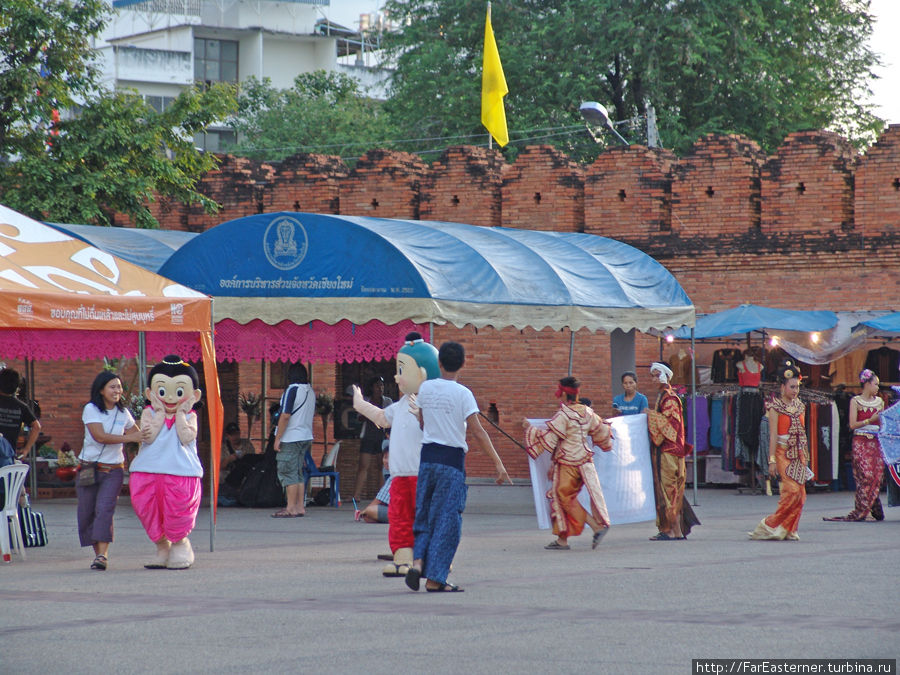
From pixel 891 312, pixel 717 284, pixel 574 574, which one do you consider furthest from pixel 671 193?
pixel 574 574

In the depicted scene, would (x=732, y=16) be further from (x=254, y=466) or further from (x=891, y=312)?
(x=254, y=466)

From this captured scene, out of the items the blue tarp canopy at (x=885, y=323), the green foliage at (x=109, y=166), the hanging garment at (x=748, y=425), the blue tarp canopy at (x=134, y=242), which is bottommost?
the hanging garment at (x=748, y=425)

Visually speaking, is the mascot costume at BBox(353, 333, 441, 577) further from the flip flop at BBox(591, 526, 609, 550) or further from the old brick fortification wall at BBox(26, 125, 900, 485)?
the old brick fortification wall at BBox(26, 125, 900, 485)

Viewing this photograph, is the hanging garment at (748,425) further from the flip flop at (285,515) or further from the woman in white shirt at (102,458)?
the woman in white shirt at (102,458)

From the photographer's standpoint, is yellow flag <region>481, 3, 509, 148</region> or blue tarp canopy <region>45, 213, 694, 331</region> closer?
blue tarp canopy <region>45, 213, 694, 331</region>

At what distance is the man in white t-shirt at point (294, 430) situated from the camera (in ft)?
50.6

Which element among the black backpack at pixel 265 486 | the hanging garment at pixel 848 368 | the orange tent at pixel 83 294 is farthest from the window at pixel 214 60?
the orange tent at pixel 83 294

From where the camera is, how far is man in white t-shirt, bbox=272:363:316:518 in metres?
15.4

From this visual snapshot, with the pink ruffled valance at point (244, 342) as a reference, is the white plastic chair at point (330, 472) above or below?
below

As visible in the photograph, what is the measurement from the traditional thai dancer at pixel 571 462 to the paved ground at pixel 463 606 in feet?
0.90

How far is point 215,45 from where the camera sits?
209 feet

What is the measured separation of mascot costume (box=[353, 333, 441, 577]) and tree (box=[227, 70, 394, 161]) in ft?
101

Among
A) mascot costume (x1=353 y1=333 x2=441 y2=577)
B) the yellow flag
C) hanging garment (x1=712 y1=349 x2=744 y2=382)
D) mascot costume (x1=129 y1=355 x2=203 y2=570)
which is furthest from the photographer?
the yellow flag

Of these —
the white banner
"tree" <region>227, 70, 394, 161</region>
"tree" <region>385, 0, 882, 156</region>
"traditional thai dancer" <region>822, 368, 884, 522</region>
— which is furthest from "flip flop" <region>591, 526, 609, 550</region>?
"tree" <region>227, 70, 394, 161</region>
